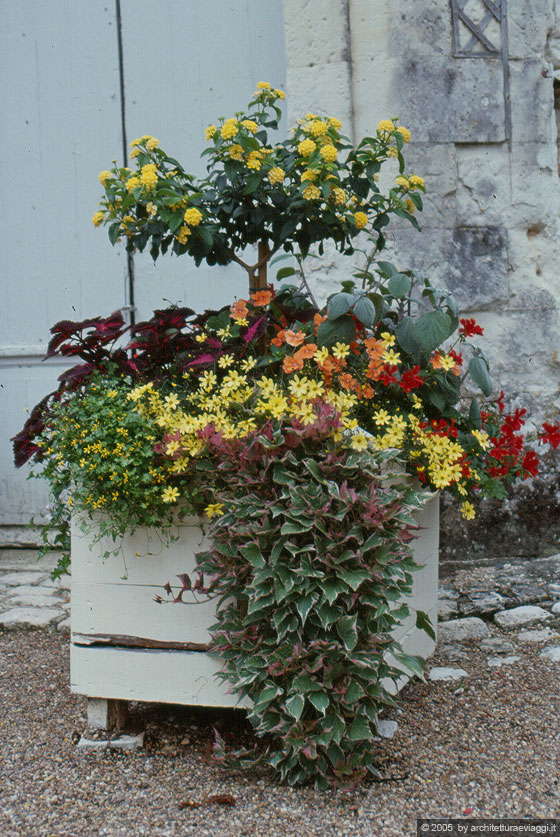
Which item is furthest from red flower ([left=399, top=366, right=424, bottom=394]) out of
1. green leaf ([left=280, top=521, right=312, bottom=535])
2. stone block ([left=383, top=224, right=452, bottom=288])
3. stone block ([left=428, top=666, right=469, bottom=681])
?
stone block ([left=383, top=224, right=452, bottom=288])

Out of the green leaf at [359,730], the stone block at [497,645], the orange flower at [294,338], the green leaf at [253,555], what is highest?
the orange flower at [294,338]

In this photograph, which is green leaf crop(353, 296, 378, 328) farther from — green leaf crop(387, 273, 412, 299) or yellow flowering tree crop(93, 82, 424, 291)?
yellow flowering tree crop(93, 82, 424, 291)

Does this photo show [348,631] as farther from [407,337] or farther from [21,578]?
[21,578]

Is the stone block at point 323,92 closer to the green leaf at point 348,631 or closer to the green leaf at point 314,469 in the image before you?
the green leaf at point 314,469

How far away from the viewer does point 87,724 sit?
7.34ft

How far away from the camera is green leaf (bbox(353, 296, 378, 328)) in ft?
6.95

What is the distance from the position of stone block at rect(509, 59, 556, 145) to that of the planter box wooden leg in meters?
2.88

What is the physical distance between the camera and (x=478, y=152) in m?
3.59

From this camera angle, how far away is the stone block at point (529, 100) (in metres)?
3.57

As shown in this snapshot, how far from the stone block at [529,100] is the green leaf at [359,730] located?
2.77 m

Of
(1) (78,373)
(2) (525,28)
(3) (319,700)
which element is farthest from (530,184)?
(3) (319,700)

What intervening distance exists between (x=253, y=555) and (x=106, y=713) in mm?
710

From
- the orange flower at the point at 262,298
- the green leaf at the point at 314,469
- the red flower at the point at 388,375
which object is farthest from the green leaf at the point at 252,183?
the green leaf at the point at 314,469

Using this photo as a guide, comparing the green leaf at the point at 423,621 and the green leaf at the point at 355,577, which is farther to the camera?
the green leaf at the point at 423,621
